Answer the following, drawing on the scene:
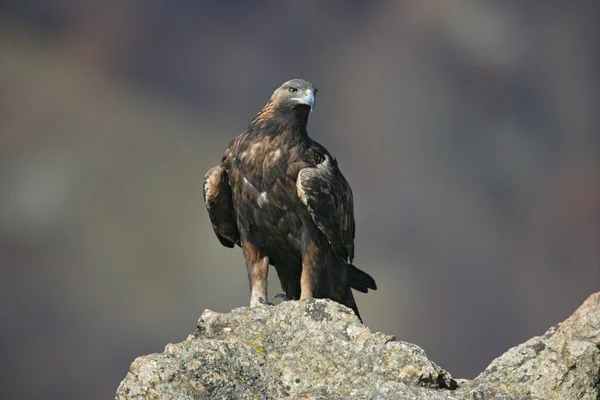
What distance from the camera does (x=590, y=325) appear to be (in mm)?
8289

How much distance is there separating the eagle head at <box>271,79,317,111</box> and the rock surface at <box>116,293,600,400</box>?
3.56 m

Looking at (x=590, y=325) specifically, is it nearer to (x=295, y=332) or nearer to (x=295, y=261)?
(x=295, y=332)

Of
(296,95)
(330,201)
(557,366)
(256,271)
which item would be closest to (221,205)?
(256,271)

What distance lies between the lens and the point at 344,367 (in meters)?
8.12

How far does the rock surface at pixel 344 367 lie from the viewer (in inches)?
307

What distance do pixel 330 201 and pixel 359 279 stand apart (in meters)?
1.34

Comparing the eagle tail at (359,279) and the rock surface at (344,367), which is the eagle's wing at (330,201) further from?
the rock surface at (344,367)

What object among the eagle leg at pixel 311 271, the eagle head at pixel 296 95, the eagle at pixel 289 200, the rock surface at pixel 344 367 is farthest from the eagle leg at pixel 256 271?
the rock surface at pixel 344 367

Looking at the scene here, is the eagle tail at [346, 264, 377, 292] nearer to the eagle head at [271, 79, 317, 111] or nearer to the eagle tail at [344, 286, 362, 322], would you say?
the eagle tail at [344, 286, 362, 322]

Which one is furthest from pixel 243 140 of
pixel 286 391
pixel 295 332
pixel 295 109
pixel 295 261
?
pixel 286 391

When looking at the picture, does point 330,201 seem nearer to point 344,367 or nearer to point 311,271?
point 311,271

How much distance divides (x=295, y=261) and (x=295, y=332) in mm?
3072

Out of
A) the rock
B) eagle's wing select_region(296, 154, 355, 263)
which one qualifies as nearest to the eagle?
eagle's wing select_region(296, 154, 355, 263)

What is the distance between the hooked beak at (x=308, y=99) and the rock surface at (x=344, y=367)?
3.46 metres
